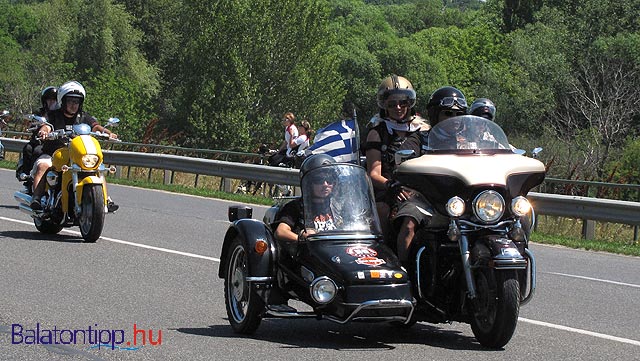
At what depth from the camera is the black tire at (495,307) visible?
7906 mm

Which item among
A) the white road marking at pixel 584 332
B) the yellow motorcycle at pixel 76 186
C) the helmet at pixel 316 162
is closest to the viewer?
the helmet at pixel 316 162

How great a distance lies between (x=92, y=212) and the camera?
14.2 metres

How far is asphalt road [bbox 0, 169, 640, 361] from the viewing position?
8125mm

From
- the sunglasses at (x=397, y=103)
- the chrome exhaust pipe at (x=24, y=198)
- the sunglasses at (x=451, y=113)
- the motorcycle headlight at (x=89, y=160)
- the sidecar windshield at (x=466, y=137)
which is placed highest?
the sunglasses at (x=397, y=103)

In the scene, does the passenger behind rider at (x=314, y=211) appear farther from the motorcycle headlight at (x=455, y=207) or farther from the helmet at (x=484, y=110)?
the helmet at (x=484, y=110)

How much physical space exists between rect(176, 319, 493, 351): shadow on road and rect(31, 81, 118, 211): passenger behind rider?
20.5 feet

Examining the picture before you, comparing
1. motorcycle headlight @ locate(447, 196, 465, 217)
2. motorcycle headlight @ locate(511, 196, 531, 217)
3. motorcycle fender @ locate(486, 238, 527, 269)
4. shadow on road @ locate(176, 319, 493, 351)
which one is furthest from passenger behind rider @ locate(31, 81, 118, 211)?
motorcycle fender @ locate(486, 238, 527, 269)

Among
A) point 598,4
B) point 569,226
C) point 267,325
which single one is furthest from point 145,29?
point 267,325

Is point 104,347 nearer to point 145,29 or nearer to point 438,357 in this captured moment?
point 438,357

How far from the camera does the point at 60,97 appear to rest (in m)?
15.1

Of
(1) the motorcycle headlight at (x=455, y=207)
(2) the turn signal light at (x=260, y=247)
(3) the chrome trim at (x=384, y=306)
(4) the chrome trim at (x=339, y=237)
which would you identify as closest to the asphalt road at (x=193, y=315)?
(3) the chrome trim at (x=384, y=306)

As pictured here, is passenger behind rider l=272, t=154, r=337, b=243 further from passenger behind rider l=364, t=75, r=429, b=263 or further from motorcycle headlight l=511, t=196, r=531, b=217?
motorcycle headlight l=511, t=196, r=531, b=217

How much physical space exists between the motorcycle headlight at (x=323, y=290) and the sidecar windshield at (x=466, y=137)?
1303 millimetres

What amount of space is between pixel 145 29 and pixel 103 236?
83259 millimetres
